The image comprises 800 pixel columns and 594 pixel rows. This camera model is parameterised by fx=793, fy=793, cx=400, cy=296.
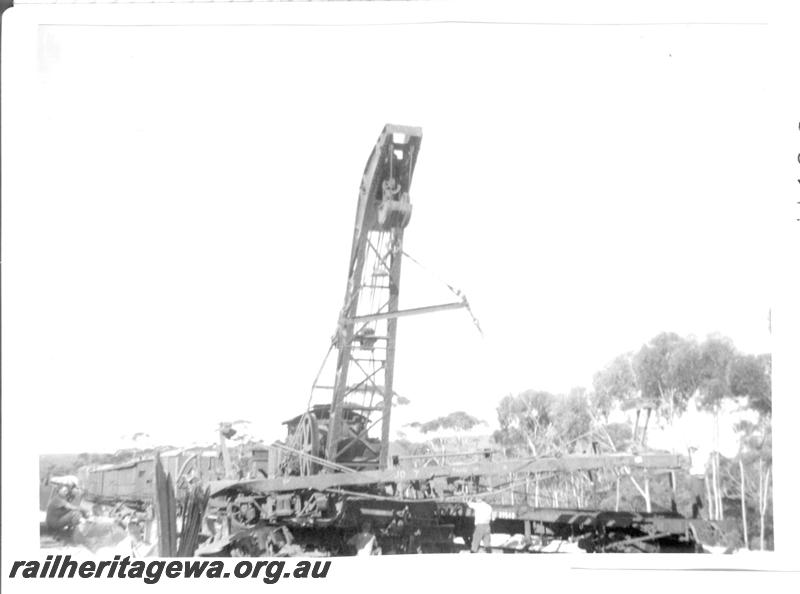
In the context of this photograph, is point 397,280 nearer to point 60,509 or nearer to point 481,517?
point 481,517

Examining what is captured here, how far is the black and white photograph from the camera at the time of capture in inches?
94.6

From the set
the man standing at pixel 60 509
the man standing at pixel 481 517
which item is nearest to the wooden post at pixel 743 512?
the man standing at pixel 481 517

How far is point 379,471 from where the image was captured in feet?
8.04

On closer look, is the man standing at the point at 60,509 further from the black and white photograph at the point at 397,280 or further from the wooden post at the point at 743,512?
the wooden post at the point at 743,512

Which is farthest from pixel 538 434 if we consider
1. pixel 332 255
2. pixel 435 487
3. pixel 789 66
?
pixel 789 66

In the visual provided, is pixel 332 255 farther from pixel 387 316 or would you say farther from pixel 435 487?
pixel 435 487

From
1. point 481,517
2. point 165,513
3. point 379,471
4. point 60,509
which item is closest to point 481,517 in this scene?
point 481,517

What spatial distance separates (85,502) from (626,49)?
84.6 inches

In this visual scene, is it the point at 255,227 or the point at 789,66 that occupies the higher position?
the point at 789,66

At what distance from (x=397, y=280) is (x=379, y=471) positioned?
0.60 meters

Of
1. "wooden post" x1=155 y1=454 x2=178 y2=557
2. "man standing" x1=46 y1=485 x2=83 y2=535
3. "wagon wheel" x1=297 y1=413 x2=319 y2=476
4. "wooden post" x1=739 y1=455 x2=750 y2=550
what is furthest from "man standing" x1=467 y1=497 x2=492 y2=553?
"man standing" x1=46 y1=485 x2=83 y2=535

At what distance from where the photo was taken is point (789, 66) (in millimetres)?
2451

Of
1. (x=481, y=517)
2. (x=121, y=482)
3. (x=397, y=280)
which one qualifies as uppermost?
(x=397, y=280)

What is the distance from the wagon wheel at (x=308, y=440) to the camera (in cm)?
245
